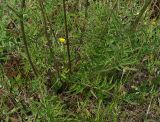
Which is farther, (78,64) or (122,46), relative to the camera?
(78,64)

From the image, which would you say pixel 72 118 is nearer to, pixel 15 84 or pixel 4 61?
pixel 15 84

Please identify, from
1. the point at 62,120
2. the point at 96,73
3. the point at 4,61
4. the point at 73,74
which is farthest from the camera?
the point at 4,61

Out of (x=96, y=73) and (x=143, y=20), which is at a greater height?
(x=143, y=20)

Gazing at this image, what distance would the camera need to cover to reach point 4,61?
223cm

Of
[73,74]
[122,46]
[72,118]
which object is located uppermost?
[122,46]

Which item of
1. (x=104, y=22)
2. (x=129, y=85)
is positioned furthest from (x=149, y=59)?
(x=104, y=22)

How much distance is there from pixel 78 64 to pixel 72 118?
1.09 feet

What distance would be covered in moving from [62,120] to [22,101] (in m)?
0.31

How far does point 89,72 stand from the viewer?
1.88 metres

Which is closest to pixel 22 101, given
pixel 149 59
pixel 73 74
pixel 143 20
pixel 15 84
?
pixel 15 84

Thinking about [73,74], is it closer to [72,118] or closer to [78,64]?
[78,64]

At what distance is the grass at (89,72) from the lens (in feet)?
5.95

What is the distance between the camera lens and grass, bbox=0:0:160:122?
181 centimetres

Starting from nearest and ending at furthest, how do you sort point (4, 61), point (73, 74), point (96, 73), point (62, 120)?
point (62, 120) → point (96, 73) → point (73, 74) → point (4, 61)
